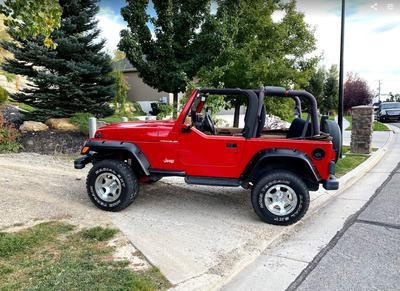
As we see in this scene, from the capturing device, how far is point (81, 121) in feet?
34.5

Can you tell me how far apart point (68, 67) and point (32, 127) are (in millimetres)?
2144

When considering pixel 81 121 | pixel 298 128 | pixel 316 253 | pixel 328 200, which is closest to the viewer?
pixel 316 253

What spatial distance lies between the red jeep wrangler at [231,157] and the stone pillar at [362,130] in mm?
6286

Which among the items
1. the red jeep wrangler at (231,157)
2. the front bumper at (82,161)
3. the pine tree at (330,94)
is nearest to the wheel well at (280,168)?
the red jeep wrangler at (231,157)

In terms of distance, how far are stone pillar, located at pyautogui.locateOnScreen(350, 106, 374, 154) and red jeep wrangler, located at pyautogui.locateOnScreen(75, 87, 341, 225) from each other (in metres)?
6.29

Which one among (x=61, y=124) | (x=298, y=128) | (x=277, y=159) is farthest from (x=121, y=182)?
(x=61, y=124)

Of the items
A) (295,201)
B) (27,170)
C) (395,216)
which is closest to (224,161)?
(295,201)

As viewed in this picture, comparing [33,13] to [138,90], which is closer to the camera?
[33,13]

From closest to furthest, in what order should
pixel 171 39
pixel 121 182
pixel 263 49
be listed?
pixel 121 182 < pixel 171 39 < pixel 263 49

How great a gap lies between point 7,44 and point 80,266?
988 cm

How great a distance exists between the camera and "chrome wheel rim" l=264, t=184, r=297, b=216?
474cm

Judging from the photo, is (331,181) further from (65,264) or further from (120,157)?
(65,264)

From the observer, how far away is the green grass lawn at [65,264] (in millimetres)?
3010

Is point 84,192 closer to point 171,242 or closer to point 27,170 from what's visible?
point 27,170
